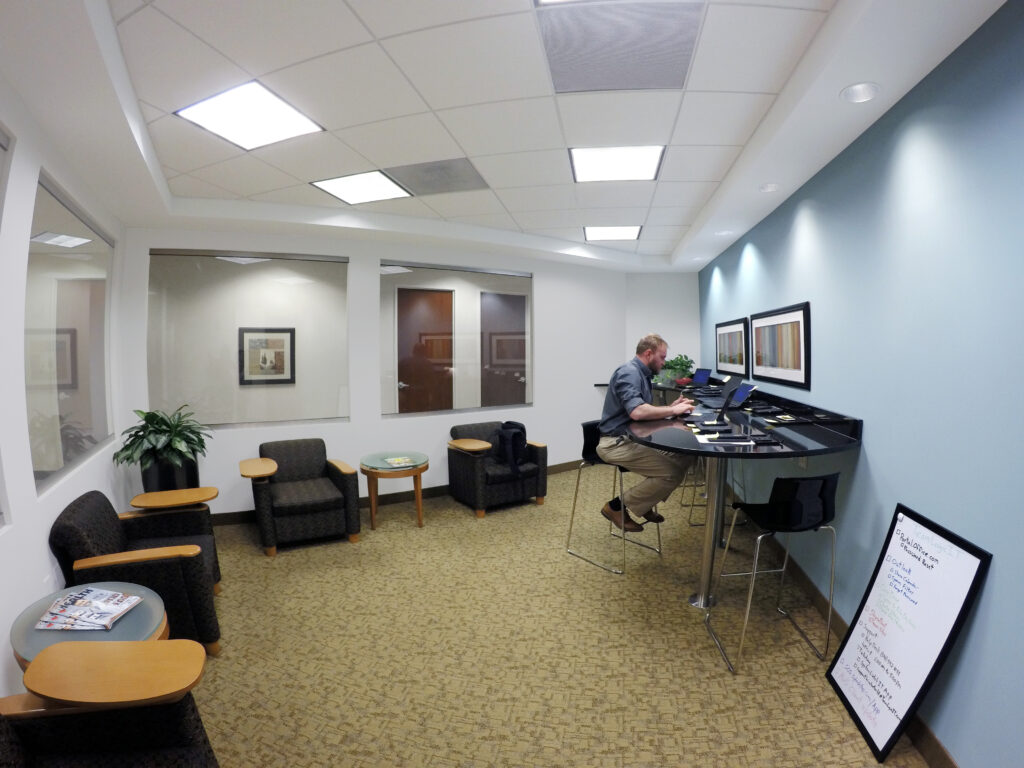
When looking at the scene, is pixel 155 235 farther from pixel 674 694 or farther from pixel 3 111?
pixel 674 694

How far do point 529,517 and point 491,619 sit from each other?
1.67 m

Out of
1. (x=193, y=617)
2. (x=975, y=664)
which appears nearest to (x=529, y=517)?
(x=193, y=617)

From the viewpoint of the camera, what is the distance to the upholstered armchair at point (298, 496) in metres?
3.46

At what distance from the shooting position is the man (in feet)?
9.86

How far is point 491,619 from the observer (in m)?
2.64

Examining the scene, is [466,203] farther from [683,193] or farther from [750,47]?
[750,47]

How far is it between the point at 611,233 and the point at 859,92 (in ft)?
10.3

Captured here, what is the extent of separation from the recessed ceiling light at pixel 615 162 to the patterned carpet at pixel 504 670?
2.66 m

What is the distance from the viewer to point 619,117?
258 centimetres

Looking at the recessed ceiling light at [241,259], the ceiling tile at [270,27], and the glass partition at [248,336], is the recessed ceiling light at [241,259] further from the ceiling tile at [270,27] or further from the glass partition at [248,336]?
the ceiling tile at [270,27]

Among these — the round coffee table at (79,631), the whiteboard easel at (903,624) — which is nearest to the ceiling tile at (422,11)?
the round coffee table at (79,631)

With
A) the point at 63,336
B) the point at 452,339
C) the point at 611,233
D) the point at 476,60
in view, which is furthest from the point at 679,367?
the point at 63,336

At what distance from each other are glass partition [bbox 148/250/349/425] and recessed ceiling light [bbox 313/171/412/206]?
929 millimetres

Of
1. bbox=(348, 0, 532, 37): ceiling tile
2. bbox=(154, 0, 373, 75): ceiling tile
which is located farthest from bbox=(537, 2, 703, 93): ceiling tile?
bbox=(154, 0, 373, 75): ceiling tile
